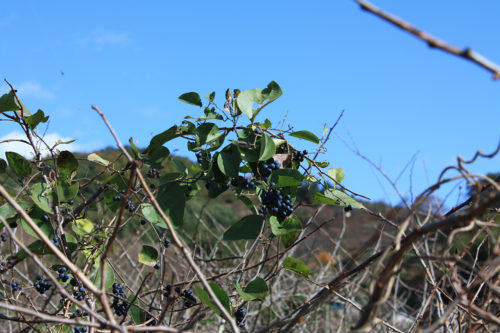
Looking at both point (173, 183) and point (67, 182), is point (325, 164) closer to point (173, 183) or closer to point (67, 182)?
point (173, 183)

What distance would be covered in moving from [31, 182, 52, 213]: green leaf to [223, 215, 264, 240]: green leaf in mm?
550

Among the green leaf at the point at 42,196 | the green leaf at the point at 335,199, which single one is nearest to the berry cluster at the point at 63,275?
the green leaf at the point at 42,196

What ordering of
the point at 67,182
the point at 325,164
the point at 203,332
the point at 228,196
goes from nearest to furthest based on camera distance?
the point at 67,182
the point at 325,164
the point at 203,332
the point at 228,196

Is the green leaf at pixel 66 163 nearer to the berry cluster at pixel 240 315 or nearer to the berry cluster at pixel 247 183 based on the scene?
the berry cluster at pixel 247 183

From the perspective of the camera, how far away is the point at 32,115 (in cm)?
170

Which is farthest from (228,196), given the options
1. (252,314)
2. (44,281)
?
(44,281)

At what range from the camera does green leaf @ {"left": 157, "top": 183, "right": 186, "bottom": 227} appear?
57.6 inches

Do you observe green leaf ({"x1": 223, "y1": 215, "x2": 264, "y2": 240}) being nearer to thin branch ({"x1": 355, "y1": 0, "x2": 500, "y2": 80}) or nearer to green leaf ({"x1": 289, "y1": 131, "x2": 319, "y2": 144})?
green leaf ({"x1": 289, "y1": 131, "x2": 319, "y2": 144})

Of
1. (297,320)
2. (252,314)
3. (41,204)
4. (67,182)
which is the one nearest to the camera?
(297,320)

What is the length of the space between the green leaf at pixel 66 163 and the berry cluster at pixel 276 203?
63 centimetres

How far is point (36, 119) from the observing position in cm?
172

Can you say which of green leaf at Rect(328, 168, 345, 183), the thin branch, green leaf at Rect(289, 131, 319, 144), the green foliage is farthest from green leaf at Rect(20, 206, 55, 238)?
the thin branch

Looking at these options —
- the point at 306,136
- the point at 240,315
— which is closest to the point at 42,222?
the point at 240,315

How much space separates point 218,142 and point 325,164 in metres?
0.39
